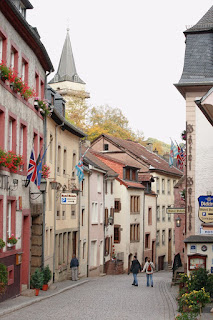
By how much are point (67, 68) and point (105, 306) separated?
102 metres

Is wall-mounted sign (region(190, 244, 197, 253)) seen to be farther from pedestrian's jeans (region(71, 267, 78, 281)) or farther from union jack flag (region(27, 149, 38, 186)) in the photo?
pedestrian's jeans (region(71, 267, 78, 281))

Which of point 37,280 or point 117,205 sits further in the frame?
point 117,205

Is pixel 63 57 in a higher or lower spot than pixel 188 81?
higher

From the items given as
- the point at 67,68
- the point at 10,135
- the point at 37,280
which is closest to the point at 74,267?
the point at 37,280

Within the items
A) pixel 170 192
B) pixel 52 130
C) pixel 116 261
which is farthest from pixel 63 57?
pixel 52 130

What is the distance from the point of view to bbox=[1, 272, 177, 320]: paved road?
18422mm

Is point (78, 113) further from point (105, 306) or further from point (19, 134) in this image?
point (105, 306)

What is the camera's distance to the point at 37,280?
25031mm

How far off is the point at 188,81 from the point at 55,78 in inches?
3820

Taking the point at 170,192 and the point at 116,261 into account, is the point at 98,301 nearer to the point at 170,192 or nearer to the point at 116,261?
the point at 116,261

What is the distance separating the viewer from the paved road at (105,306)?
1842cm

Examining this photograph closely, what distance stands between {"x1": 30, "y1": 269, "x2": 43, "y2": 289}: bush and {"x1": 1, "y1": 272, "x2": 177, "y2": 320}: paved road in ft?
2.65

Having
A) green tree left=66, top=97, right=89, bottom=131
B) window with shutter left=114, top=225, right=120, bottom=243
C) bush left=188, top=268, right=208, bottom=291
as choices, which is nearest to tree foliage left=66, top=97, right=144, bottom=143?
green tree left=66, top=97, right=89, bottom=131

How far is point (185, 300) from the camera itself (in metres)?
16.6
